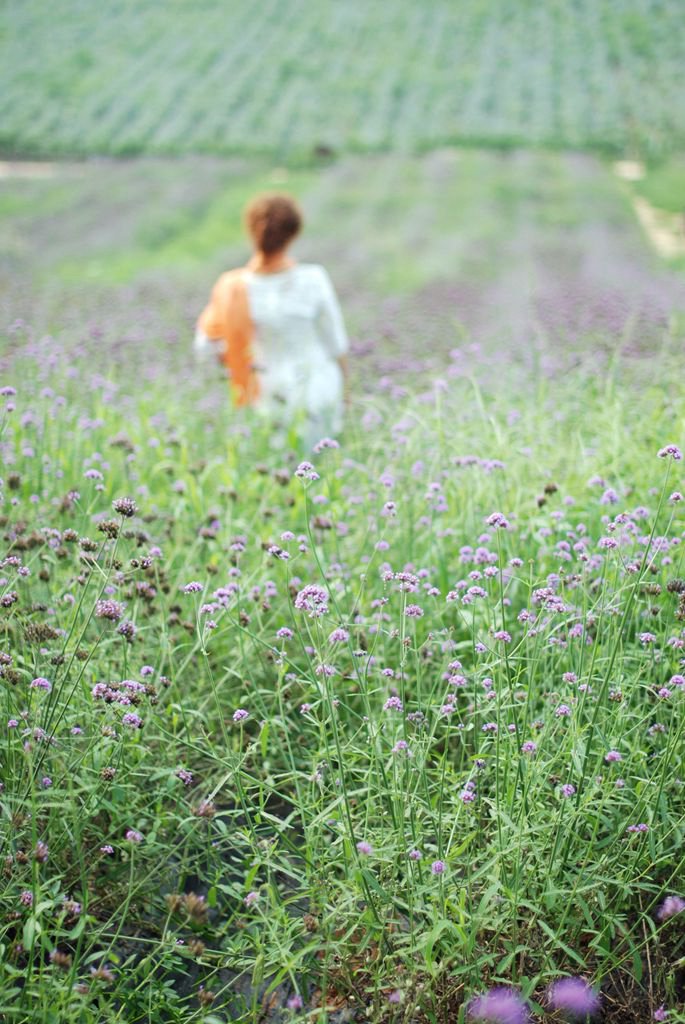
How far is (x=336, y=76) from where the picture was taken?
20.4 metres

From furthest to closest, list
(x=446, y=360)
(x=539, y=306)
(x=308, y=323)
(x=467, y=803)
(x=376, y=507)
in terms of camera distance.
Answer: (x=539, y=306), (x=446, y=360), (x=308, y=323), (x=376, y=507), (x=467, y=803)

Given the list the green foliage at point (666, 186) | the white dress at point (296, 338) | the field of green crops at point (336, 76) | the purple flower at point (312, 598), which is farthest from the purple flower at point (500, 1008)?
the field of green crops at point (336, 76)

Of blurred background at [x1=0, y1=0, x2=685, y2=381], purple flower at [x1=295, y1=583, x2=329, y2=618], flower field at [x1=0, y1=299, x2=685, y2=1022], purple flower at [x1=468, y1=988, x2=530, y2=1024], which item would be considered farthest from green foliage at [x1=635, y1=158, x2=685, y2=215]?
purple flower at [x1=468, y1=988, x2=530, y2=1024]

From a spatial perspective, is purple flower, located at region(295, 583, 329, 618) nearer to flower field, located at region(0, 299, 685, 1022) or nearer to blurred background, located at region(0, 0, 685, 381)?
flower field, located at region(0, 299, 685, 1022)

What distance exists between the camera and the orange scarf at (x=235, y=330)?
17.7ft

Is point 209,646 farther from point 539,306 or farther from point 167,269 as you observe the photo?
point 167,269

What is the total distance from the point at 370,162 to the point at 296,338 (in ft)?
40.9

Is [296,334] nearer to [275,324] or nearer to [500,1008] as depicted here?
[275,324]

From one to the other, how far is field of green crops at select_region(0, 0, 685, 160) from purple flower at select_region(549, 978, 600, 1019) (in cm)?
1645

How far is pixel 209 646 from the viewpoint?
10.0 ft

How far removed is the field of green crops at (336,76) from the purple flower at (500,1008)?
16510 mm

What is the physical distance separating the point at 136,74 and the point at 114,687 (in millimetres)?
20271

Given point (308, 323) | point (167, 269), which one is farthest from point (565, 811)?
point (167, 269)

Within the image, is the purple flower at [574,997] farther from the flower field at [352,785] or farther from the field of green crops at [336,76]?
the field of green crops at [336,76]
